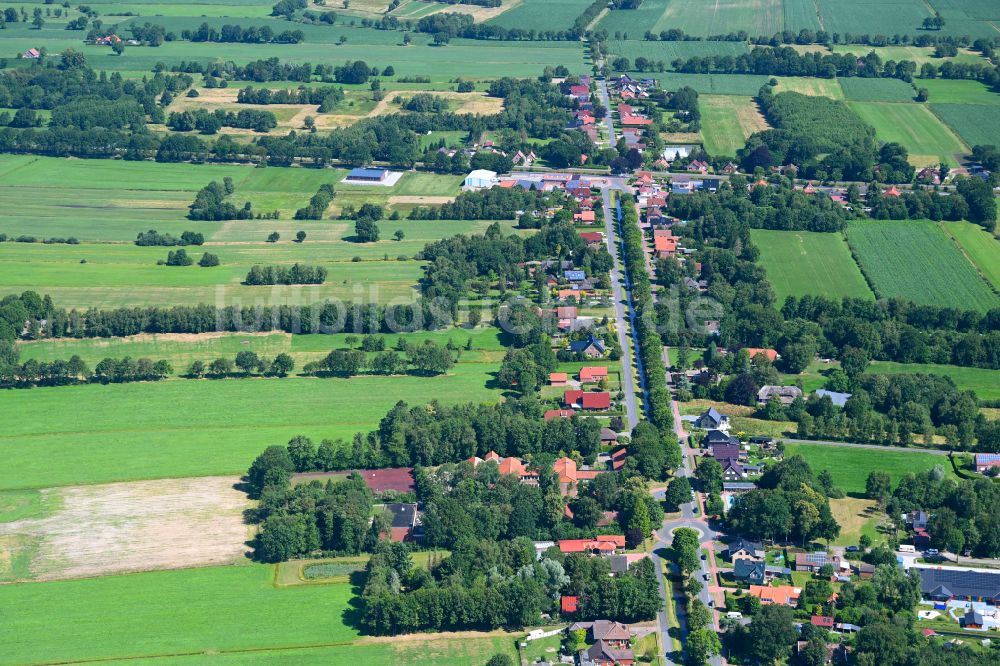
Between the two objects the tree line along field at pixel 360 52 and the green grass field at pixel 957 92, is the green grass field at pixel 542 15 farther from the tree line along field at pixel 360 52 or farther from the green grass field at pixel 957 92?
the green grass field at pixel 957 92

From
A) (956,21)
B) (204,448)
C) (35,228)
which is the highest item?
(956,21)

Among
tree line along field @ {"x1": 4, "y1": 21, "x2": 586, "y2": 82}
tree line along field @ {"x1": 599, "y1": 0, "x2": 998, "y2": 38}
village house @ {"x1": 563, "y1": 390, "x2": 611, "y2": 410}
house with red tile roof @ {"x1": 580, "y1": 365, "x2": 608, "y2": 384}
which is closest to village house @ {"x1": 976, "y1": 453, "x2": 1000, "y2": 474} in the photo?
village house @ {"x1": 563, "y1": 390, "x2": 611, "y2": 410}

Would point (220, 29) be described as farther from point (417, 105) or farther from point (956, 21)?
point (956, 21)

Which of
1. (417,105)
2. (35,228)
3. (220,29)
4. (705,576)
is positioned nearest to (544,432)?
(705,576)

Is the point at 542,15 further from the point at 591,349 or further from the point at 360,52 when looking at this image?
the point at 591,349

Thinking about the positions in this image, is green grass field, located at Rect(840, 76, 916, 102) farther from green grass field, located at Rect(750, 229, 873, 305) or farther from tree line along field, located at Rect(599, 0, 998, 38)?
green grass field, located at Rect(750, 229, 873, 305)

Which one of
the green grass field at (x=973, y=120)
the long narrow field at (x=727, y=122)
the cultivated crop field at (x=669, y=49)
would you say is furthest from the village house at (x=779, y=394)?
the cultivated crop field at (x=669, y=49)

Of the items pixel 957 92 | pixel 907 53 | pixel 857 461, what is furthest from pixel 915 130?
pixel 857 461
